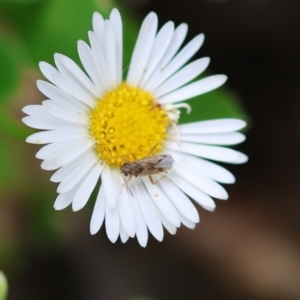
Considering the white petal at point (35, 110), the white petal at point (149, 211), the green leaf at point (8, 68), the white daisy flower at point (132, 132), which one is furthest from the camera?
the green leaf at point (8, 68)

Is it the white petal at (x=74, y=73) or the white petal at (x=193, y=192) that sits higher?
the white petal at (x=74, y=73)

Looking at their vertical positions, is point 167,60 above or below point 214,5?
below

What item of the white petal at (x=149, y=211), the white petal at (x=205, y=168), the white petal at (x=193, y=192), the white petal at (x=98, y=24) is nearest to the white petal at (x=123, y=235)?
the white petal at (x=149, y=211)

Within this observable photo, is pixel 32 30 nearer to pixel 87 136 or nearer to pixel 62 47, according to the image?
pixel 62 47

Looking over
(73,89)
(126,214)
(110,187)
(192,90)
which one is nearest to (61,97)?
(73,89)

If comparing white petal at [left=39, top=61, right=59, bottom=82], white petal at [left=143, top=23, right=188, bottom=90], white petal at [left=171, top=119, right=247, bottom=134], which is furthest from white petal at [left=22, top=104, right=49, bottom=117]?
white petal at [left=171, top=119, right=247, bottom=134]

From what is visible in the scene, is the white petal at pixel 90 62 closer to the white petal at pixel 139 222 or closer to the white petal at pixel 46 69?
the white petal at pixel 46 69

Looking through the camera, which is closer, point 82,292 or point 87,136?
point 87,136

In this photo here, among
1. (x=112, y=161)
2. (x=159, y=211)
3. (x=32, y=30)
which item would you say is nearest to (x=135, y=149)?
(x=112, y=161)
